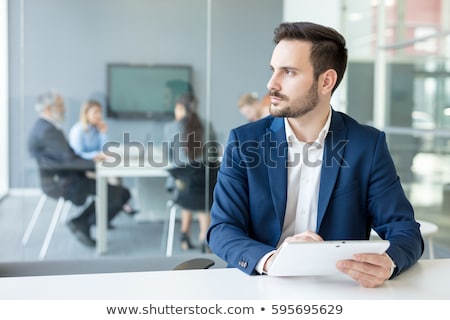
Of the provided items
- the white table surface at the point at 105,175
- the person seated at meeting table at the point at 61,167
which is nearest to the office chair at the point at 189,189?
the white table surface at the point at 105,175

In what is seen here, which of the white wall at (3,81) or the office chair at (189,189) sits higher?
the white wall at (3,81)

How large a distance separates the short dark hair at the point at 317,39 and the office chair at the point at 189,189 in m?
2.98

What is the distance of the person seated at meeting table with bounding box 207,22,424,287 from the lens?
1.76 meters

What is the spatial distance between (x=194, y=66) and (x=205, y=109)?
14.5 inches

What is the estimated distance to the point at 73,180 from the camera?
15.2 ft

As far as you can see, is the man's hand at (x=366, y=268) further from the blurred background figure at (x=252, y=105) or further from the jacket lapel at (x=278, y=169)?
the blurred background figure at (x=252, y=105)

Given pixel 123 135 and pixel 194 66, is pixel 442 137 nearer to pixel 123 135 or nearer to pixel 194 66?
A: pixel 194 66

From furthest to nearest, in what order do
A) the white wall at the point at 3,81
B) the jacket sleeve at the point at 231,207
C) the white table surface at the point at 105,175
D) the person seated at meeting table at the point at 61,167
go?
the white table surface at the point at 105,175
the person seated at meeting table at the point at 61,167
the white wall at the point at 3,81
the jacket sleeve at the point at 231,207

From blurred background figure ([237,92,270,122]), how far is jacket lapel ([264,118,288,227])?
294 cm

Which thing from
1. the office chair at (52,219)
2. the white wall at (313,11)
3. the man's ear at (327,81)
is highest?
the white wall at (313,11)

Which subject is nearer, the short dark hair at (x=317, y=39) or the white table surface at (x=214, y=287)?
the white table surface at (x=214, y=287)

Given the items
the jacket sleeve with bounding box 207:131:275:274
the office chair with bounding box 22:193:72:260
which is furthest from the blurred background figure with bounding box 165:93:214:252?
the jacket sleeve with bounding box 207:131:275:274

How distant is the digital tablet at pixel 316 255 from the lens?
4.10 ft

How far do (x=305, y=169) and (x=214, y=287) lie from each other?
0.61 metres
